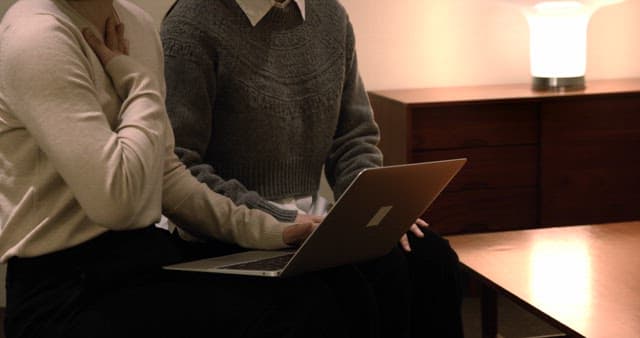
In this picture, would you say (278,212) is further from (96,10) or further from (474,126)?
(474,126)

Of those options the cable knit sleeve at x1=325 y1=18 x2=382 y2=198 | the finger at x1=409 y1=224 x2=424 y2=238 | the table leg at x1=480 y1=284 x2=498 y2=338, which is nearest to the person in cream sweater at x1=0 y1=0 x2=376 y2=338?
the finger at x1=409 y1=224 x2=424 y2=238

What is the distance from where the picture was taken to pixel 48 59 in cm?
150

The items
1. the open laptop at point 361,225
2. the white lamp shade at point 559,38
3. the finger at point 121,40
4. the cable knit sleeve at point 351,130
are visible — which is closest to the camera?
the open laptop at point 361,225

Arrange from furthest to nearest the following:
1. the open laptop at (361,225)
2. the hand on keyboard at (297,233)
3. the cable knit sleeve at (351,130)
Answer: the cable knit sleeve at (351,130)
the hand on keyboard at (297,233)
the open laptop at (361,225)

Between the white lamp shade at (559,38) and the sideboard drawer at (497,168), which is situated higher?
the white lamp shade at (559,38)

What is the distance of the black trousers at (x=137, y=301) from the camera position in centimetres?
154

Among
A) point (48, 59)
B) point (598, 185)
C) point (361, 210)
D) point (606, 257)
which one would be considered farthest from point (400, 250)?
point (598, 185)

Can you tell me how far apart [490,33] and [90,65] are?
2.37 m

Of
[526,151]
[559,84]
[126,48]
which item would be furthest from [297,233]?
[559,84]

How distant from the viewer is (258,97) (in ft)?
7.00

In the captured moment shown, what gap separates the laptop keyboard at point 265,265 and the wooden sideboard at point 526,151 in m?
1.58

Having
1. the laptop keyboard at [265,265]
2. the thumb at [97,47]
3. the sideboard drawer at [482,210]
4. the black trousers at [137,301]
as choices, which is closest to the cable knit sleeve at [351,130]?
the laptop keyboard at [265,265]

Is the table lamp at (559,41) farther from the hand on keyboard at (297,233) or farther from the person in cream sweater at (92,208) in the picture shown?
the person in cream sweater at (92,208)

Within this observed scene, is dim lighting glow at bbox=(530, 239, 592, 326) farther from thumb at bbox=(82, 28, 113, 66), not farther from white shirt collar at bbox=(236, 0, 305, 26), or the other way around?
thumb at bbox=(82, 28, 113, 66)
